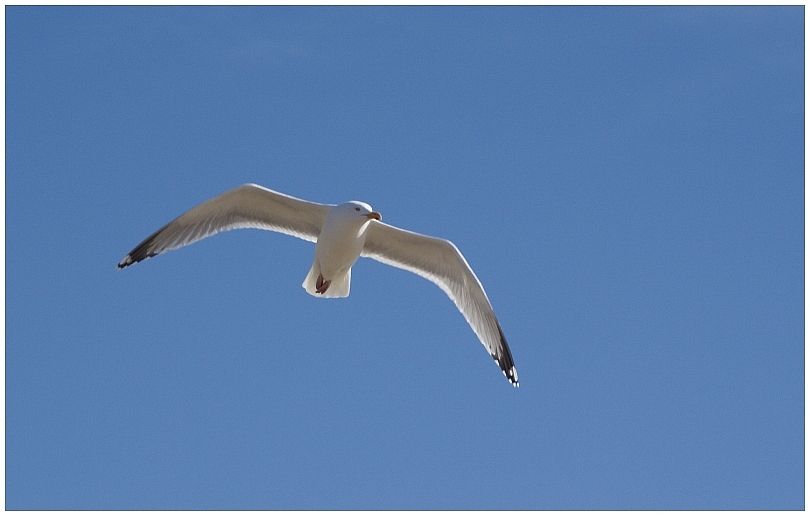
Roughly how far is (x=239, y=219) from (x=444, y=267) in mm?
1515

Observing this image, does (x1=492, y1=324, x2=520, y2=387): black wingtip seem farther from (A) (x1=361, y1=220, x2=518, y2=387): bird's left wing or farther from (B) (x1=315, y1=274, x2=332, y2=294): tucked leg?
(B) (x1=315, y1=274, x2=332, y2=294): tucked leg

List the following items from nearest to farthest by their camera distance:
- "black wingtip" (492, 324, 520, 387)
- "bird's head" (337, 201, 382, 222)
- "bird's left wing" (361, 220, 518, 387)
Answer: "bird's head" (337, 201, 382, 222) → "bird's left wing" (361, 220, 518, 387) → "black wingtip" (492, 324, 520, 387)

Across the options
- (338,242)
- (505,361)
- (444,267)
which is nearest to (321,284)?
(338,242)

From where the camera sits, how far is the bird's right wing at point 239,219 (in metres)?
8.05

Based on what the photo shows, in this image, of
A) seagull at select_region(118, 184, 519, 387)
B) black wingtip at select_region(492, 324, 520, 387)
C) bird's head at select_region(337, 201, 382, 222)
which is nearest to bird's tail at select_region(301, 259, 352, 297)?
seagull at select_region(118, 184, 519, 387)

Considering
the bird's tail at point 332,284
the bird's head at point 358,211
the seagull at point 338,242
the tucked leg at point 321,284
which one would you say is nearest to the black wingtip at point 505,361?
the seagull at point 338,242

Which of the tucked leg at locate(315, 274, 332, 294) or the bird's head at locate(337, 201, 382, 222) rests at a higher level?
the bird's head at locate(337, 201, 382, 222)

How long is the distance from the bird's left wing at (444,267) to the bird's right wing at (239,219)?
0.46m

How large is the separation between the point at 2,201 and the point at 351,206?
2.34 metres

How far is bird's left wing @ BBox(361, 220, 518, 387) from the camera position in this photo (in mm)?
8312

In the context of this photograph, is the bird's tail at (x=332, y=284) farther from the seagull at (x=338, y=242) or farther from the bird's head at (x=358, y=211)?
the bird's head at (x=358, y=211)

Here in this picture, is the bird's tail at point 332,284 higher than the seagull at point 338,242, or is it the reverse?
the seagull at point 338,242

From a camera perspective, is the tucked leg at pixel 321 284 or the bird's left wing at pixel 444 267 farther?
the bird's left wing at pixel 444 267

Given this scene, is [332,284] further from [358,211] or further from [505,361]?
[505,361]
